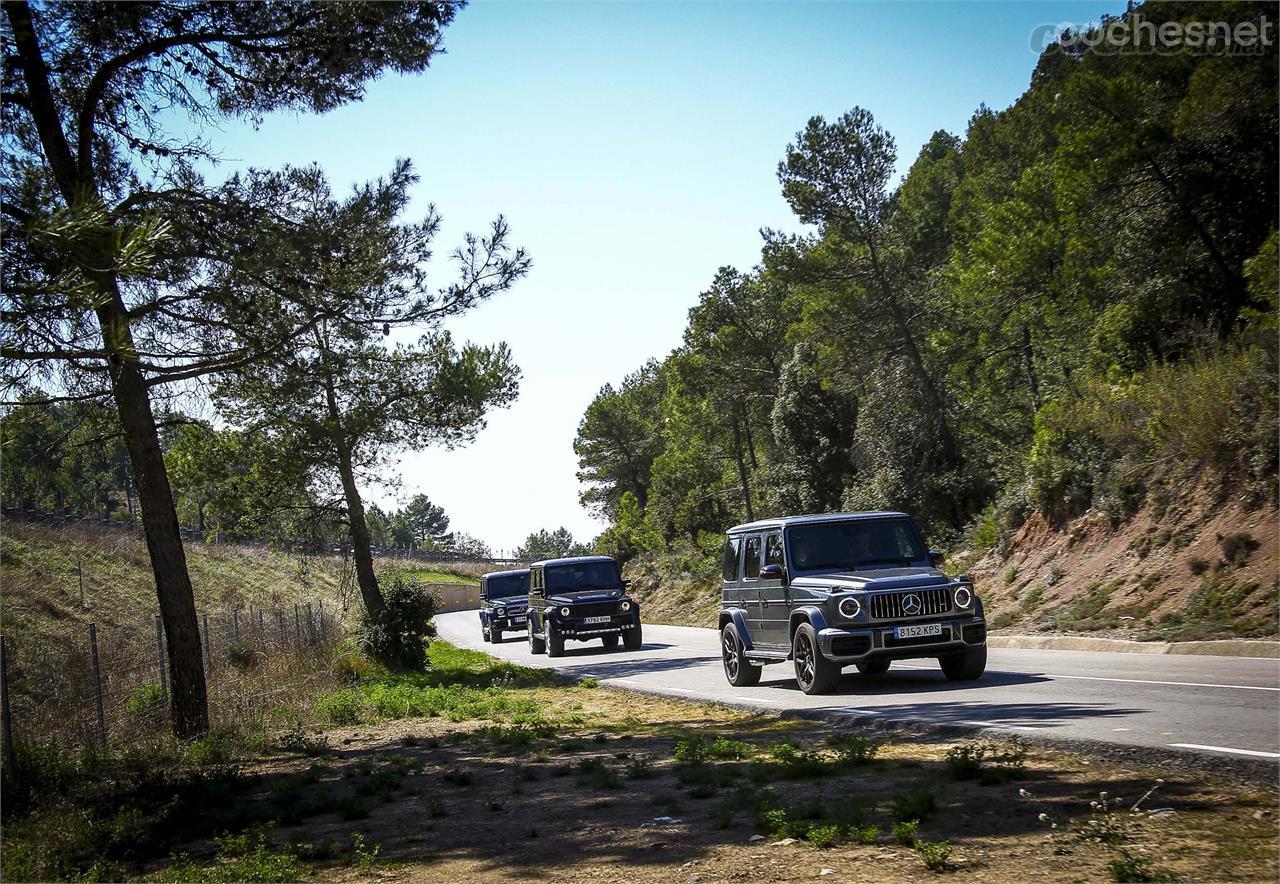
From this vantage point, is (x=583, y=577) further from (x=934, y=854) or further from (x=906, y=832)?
(x=934, y=854)

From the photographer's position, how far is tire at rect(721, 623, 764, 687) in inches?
585

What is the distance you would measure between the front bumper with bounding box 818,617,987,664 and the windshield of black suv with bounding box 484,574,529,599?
2832cm

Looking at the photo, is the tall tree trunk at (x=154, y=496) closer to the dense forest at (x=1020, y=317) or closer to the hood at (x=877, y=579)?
the hood at (x=877, y=579)

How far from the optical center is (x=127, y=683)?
1349cm

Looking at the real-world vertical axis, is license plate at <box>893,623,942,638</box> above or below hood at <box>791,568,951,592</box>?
below

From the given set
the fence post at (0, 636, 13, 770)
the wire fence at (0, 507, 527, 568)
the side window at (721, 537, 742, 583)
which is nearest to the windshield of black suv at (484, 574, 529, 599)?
the wire fence at (0, 507, 527, 568)

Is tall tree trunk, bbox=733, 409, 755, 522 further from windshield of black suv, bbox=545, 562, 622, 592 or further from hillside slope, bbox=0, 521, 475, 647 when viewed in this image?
windshield of black suv, bbox=545, 562, 622, 592

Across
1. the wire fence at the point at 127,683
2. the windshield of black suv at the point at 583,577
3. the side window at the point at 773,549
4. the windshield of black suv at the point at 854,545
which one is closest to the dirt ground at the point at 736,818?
the wire fence at the point at 127,683

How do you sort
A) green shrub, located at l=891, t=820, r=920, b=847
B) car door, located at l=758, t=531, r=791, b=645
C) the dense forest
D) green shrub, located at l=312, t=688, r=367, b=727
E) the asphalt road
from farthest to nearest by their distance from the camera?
1. the dense forest
2. green shrub, located at l=312, t=688, r=367, b=727
3. car door, located at l=758, t=531, r=791, b=645
4. the asphalt road
5. green shrub, located at l=891, t=820, r=920, b=847

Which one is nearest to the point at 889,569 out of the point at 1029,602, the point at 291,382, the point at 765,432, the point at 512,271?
the point at 512,271

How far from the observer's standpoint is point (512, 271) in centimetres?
1584

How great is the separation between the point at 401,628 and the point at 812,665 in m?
13.3

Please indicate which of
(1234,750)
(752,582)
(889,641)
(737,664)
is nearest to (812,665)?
(889,641)

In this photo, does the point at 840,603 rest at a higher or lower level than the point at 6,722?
higher
